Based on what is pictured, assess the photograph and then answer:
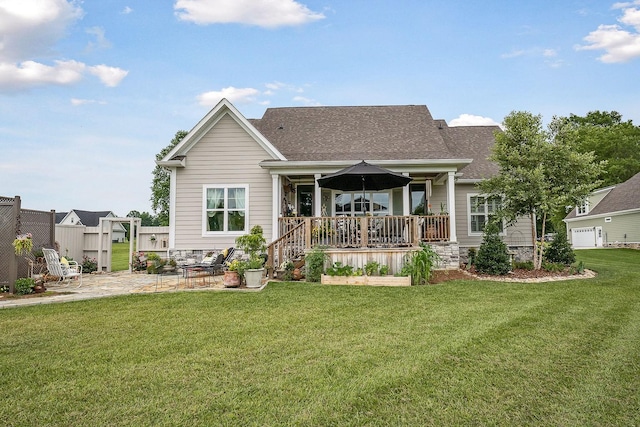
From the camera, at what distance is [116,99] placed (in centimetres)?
1467

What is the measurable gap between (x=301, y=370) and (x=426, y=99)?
55.0 feet

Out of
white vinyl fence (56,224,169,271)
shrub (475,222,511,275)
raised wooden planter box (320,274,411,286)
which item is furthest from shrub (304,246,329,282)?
white vinyl fence (56,224,169,271)

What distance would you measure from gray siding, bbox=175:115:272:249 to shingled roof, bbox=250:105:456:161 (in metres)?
1.39

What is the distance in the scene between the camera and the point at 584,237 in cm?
3178

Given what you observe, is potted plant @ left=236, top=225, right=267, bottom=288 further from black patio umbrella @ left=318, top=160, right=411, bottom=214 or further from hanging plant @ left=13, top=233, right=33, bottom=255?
hanging plant @ left=13, top=233, right=33, bottom=255

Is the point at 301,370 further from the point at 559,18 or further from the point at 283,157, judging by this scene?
the point at 559,18

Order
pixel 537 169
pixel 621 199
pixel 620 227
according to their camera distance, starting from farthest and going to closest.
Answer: pixel 621 199
pixel 620 227
pixel 537 169

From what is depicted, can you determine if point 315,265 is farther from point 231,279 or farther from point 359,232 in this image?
point 231,279

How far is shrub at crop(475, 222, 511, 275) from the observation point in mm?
10844

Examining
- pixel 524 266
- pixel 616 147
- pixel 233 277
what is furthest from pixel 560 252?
pixel 616 147

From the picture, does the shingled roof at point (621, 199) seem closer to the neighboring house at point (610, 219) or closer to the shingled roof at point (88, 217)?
the neighboring house at point (610, 219)

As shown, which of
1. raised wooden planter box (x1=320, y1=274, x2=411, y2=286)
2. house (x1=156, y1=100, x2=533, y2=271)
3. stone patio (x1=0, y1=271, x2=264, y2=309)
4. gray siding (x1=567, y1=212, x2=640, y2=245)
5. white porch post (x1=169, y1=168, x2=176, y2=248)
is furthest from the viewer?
gray siding (x1=567, y1=212, x2=640, y2=245)

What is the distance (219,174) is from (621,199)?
3003cm

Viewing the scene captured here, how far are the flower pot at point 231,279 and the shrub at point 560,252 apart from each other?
36.6 ft
